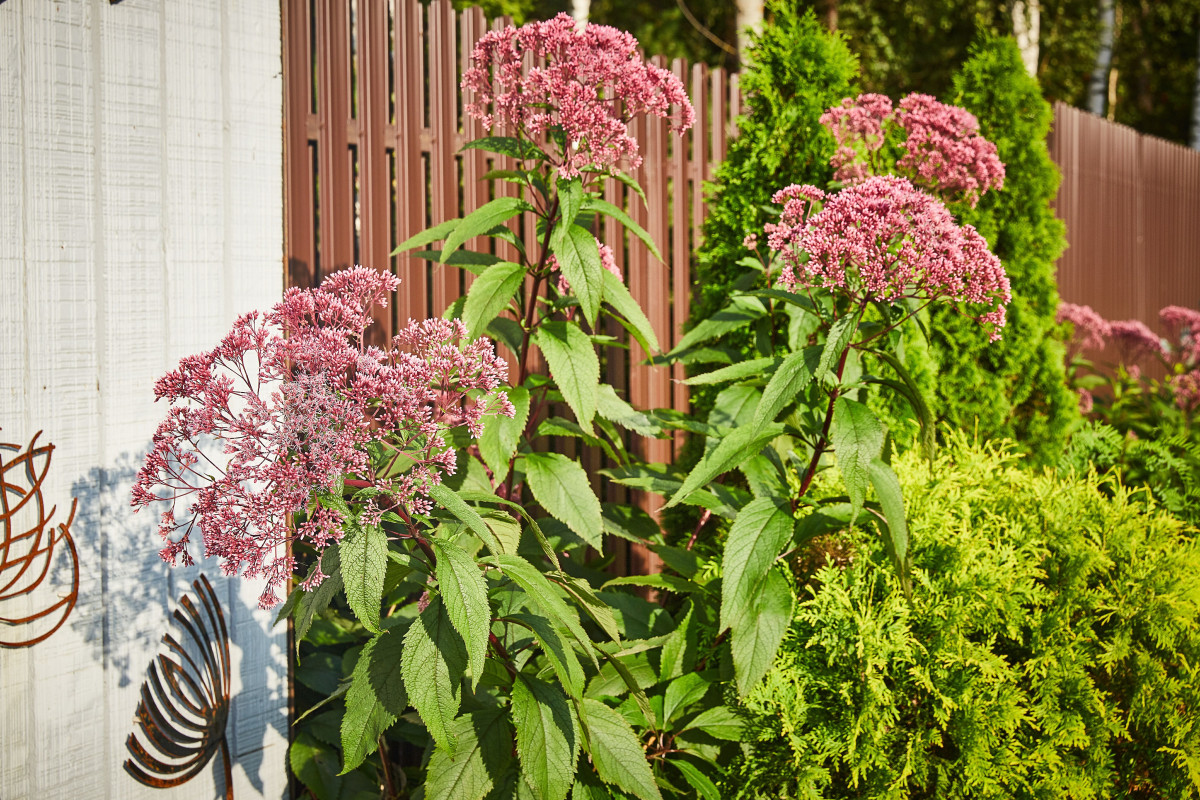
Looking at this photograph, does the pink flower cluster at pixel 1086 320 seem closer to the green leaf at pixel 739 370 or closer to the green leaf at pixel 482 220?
the green leaf at pixel 739 370

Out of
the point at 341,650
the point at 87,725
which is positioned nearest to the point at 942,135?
the point at 341,650

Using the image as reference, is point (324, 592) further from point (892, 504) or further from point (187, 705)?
point (892, 504)

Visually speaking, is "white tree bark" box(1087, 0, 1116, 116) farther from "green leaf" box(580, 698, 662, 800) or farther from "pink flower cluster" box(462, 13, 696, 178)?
"green leaf" box(580, 698, 662, 800)

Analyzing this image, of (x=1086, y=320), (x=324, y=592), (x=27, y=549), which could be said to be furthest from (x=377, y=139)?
(x=1086, y=320)

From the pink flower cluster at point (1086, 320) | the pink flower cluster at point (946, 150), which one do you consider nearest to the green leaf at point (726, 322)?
the pink flower cluster at point (946, 150)

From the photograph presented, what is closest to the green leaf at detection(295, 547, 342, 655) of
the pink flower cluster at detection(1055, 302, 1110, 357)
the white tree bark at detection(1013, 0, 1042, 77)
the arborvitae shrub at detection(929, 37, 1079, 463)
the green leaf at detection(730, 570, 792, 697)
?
the green leaf at detection(730, 570, 792, 697)

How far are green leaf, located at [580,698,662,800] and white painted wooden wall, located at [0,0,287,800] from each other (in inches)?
50.6

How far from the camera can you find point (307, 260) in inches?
120

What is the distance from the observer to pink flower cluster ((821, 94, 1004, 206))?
132 inches

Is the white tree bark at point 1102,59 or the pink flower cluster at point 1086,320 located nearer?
the pink flower cluster at point 1086,320

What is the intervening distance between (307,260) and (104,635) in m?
1.37

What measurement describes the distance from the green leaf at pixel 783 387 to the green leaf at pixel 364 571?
38.2 inches

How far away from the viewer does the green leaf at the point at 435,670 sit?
1.77 metres

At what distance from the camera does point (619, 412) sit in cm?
267
